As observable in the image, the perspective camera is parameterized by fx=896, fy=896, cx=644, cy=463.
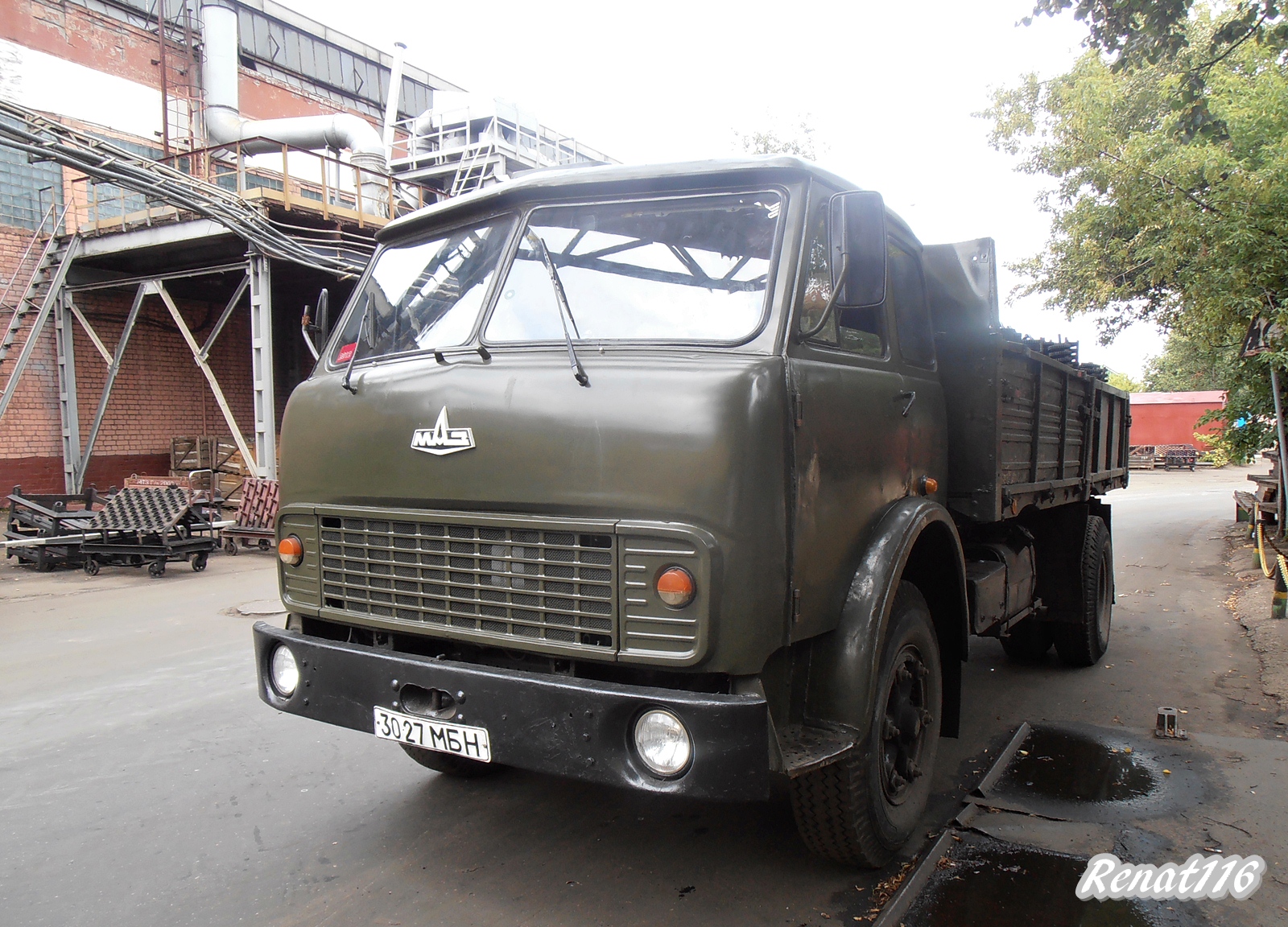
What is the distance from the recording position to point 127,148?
16641mm

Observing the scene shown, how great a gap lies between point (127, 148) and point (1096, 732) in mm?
18404

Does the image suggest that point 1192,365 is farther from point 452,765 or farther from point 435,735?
point 435,735

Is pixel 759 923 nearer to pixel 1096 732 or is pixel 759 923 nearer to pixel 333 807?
pixel 333 807

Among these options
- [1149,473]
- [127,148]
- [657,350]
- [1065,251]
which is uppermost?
[127,148]

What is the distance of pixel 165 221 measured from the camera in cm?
1387

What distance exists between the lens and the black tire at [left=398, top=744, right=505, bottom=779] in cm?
388

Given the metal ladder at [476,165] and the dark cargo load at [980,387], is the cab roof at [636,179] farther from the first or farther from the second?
the metal ladder at [476,165]

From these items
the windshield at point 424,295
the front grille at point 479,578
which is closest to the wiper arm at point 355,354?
the windshield at point 424,295

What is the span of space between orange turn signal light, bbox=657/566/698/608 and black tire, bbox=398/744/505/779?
1.84 metres

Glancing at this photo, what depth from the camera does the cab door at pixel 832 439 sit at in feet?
8.77

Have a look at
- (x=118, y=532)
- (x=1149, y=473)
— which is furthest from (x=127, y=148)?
(x=1149, y=473)

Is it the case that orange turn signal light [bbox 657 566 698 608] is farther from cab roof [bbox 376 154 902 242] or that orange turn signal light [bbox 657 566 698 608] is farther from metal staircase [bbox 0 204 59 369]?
metal staircase [bbox 0 204 59 369]

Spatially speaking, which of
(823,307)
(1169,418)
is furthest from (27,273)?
(1169,418)

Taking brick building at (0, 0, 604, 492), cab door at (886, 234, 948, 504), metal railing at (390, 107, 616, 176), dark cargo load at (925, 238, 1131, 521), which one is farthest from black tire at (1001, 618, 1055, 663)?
metal railing at (390, 107, 616, 176)
